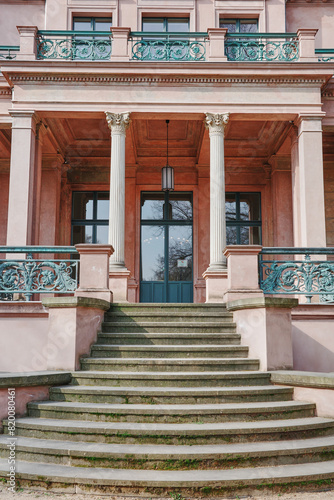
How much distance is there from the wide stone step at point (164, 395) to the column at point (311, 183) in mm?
5478

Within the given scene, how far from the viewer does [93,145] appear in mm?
14531

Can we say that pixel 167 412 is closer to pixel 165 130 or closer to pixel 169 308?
pixel 169 308

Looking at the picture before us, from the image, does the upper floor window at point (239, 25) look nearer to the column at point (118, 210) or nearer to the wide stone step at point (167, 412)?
the column at point (118, 210)

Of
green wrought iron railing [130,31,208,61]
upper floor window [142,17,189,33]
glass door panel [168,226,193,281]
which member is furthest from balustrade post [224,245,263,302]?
upper floor window [142,17,189,33]

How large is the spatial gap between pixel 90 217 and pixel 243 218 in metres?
4.70

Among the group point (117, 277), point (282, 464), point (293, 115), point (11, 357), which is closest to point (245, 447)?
point (282, 464)

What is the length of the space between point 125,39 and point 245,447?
9652mm

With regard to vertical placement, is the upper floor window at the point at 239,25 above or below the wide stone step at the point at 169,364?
above

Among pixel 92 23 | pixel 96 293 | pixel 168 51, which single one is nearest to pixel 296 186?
pixel 168 51

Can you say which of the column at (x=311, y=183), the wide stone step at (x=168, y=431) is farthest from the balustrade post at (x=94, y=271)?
the column at (x=311, y=183)

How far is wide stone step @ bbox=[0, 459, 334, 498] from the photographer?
434 centimetres

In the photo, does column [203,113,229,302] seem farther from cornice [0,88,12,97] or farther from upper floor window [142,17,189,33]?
cornice [0,88,12,97]

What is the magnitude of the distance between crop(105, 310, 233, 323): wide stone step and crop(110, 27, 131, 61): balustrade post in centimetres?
624

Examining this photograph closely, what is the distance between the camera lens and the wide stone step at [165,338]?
7590mm
